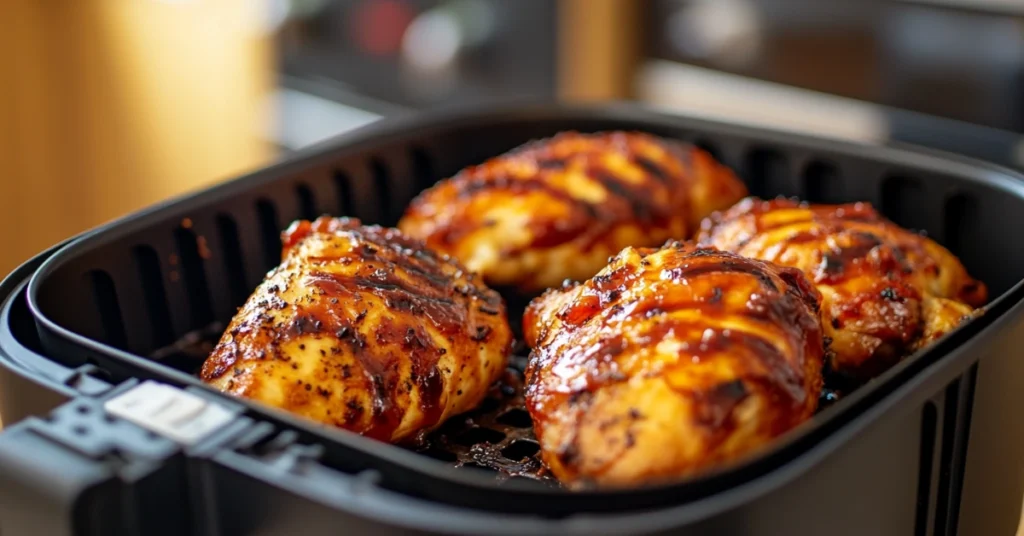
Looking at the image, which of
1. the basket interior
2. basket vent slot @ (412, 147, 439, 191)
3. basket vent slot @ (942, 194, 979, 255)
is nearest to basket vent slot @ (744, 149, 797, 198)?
the basket interior

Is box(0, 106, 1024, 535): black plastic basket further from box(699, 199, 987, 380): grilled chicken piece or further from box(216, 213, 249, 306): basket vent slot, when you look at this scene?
box(699, 199, 987, 380): grilled chicken piece

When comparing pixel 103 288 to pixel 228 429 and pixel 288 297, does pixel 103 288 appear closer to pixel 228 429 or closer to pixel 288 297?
pixel 288 297

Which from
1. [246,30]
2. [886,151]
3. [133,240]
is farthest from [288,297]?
[246,30]

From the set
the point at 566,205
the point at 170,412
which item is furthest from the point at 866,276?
the point at 170,412

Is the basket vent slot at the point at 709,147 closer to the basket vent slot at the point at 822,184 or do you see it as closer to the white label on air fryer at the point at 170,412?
the basket vent slot at the point at 822,184

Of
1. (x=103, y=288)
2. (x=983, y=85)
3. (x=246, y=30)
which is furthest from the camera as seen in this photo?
(x=246, y=30)

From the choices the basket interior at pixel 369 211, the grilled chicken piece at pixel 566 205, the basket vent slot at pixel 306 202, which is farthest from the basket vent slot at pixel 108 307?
the grilled chicken piece at pixel 566 205

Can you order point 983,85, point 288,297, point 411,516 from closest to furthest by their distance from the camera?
point 411,516
point 288,297
point 983,85
